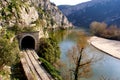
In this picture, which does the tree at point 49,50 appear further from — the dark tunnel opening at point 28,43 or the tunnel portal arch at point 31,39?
the dark tunnel opening at point 28,43

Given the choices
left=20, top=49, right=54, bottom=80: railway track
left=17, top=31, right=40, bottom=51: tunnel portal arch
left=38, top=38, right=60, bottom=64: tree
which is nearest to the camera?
left=20, top=49, right=54, bottom=80: railway track

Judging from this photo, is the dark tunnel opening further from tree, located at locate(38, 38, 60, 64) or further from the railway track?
the railway track

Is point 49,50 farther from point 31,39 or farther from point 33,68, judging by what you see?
point 33,68

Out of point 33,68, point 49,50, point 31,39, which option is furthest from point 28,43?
point 33,68

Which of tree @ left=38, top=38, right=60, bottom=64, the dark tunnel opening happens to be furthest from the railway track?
the dark tunnel opening

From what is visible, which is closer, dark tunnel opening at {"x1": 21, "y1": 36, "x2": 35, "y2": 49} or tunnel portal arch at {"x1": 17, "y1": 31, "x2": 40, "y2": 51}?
tunnel portal arch at {"x1": 17, "y1": 31, "x2": 40, "y2": 51}

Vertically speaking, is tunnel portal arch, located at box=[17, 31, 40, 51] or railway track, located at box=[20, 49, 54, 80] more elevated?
tunnel portal arch, located at box=[17, 31, 40, 51]

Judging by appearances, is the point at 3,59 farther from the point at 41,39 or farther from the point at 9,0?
the point at 9,0

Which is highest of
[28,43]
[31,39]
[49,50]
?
[31,39]

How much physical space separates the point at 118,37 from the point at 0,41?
100386mm

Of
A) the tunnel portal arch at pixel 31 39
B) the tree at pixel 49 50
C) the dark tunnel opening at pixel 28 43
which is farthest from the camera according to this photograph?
the dark tunnel opening at pixel 28 43

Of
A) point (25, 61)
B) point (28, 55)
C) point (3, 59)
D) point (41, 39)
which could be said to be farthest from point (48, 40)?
point (3, 59)

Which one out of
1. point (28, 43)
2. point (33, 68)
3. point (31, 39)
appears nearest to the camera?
point (33, 68)

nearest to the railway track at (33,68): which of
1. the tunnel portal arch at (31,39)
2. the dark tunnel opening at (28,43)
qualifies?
the tunnel portal arch at (31,39)
